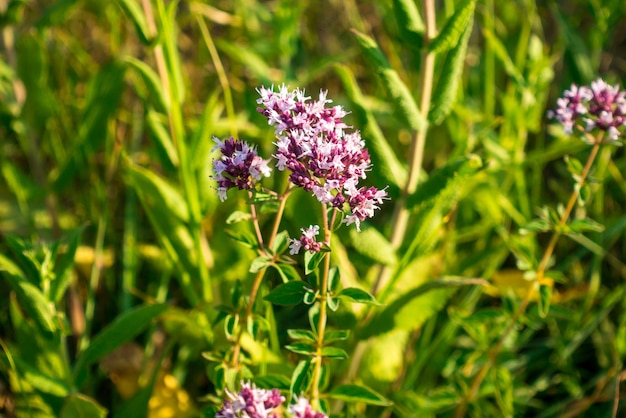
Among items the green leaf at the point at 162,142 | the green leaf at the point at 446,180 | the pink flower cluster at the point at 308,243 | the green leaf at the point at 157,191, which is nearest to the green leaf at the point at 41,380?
the green leaf at the point at 157,191

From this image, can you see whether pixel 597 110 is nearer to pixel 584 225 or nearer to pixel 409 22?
pixel 584 225

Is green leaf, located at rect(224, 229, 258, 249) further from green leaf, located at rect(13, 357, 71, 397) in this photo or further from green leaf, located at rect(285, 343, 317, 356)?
green leaf, located at rect(13, 357, 71, 397)

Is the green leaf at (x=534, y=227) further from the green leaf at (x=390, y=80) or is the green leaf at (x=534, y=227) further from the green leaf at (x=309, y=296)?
the green leaf at (x=309, y=296)

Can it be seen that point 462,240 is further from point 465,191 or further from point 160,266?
point 160,266

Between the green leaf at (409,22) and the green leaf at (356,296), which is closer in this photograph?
the green leaf at (356,296)

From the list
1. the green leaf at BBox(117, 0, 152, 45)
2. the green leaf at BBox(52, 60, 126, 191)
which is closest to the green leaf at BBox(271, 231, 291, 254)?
the green leaf at BBox(117, 0, 152, 45)

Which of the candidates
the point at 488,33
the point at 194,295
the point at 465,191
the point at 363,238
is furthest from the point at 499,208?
the point at 194,295
